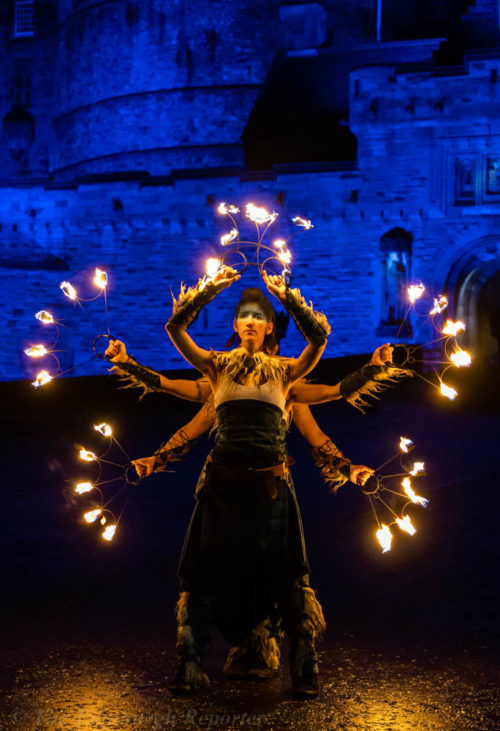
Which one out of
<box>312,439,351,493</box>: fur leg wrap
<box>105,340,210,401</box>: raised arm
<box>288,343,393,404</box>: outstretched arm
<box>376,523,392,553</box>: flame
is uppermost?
<box>105,340,210,401</box>: raised arm

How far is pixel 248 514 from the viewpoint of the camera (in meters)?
4.48

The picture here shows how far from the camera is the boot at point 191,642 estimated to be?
14.3 feet

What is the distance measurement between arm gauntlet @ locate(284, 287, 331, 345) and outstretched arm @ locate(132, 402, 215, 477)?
2.08ft

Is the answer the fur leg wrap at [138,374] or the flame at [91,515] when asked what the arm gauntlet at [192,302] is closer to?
the fur leg wrap at [138,374]

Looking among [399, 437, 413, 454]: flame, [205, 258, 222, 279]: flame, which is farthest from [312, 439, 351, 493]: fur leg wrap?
[205, 258, 222, 279]: flame

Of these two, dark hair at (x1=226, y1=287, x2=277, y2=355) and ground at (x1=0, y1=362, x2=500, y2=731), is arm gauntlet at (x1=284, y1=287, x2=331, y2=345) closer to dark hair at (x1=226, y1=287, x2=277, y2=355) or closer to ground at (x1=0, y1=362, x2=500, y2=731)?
dark hair at (x1=226, y1=287, x2=277, y2=355)

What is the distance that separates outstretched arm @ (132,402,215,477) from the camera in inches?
189

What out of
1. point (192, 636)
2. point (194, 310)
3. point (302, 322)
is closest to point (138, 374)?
point (194, 310)

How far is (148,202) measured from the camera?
24312 millimetres

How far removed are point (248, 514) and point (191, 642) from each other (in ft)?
2.04

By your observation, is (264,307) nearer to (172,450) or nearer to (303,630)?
(172,450)

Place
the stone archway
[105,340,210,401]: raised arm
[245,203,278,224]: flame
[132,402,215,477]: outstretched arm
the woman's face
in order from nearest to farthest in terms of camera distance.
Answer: [245,203,278,224]: flame
[105,340,210,401]: raised arm
the woman's face
[132,402,215,477]: outstretched arm
the stone archway

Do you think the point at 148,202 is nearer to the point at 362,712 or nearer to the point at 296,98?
the point at 296,98

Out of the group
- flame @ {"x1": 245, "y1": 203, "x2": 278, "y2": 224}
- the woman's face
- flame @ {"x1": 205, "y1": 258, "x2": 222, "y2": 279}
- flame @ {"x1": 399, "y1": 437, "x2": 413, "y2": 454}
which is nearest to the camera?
flame @ {"x1": 245, "y1": 203, "x2": 278, "y2": 224}
